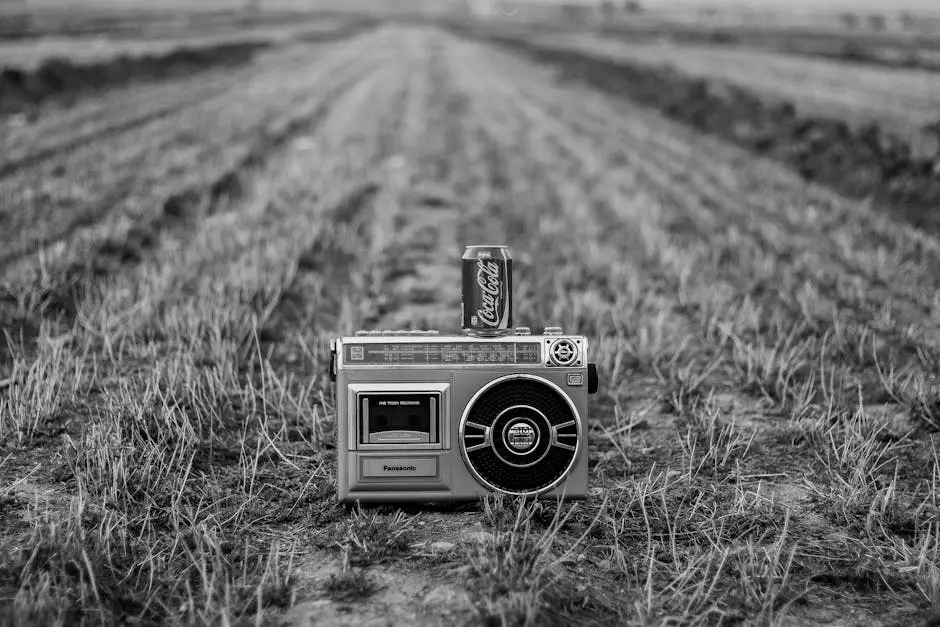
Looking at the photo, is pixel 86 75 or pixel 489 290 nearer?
pixel 489 290

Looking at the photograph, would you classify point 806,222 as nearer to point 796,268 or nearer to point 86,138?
point 796,268

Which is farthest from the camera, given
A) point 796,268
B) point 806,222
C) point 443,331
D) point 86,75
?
point 86,75

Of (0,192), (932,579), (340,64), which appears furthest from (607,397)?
(340,64)

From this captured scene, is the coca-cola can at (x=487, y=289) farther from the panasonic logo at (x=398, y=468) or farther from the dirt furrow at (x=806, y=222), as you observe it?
the dirt furrow at (x=806, y=222)

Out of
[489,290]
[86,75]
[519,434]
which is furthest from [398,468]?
[86,75]

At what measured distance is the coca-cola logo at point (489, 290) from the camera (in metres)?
3.65

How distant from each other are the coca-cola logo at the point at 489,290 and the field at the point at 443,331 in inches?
26.1

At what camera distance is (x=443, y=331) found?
652cm

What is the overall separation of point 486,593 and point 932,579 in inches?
54.3

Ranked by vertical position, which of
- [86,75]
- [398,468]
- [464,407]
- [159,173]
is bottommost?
[398,468]

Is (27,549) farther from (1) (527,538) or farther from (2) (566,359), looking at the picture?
(2) (566,359)

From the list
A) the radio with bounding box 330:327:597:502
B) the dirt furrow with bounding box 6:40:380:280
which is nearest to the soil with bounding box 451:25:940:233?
the dirt furrow with bounding box 6:40:380:280

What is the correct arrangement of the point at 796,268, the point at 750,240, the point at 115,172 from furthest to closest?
the point at 115,172, the point at 750,240, the point at 796,268

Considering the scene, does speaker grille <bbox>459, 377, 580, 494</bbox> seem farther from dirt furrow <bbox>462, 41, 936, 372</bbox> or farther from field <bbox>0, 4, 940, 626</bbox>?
dirt furrow <bbox>462, 41, 936, 372</bbox>
